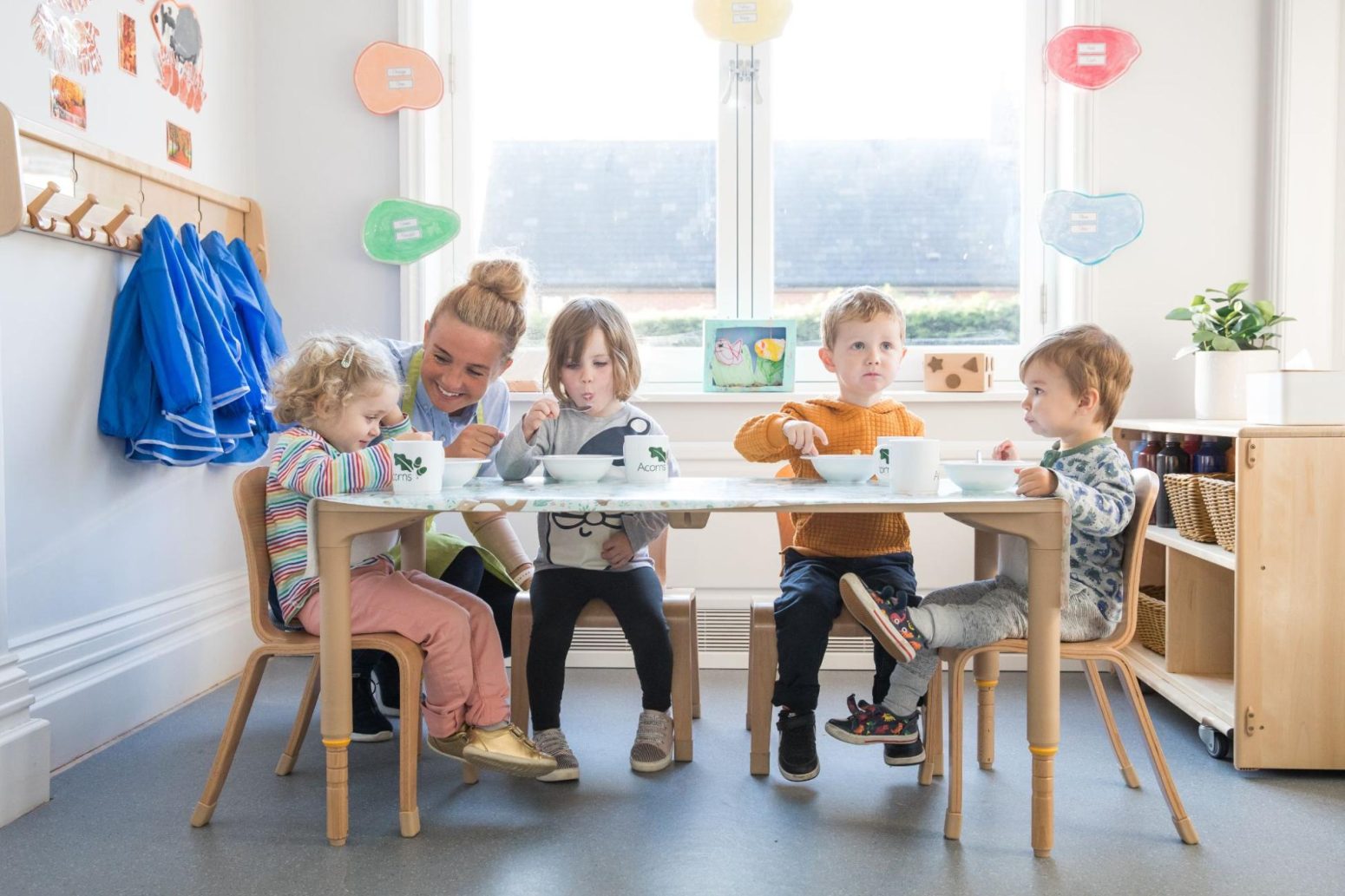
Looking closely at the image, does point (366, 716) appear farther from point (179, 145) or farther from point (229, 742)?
point (179, 145)

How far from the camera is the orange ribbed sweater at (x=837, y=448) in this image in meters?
2.28

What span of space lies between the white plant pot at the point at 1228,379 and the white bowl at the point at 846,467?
4.13 feet

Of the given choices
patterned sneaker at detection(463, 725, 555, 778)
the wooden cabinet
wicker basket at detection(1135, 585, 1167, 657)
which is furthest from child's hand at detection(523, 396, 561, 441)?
wicker basket at detection(1135, 585, 1167, 657)

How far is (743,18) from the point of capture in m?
3.18

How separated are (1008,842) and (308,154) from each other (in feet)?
8.42

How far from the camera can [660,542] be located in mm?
2529

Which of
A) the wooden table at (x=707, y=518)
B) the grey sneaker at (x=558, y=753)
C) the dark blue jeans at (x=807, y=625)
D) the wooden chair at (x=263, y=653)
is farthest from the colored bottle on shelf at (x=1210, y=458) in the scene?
the wooden chair at (x=263, y=653)

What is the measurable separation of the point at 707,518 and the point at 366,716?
1.10 meters

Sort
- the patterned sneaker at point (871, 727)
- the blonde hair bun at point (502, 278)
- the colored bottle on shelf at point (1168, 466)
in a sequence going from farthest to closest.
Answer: the colored bottle on shelf at point (1168, 466)
the blonde hair bun at point (502, 278)
the patterned sneaker at point (871, 727)

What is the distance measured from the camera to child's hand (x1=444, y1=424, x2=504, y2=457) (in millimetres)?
2178

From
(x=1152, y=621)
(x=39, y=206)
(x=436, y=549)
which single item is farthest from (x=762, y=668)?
Answer: (x=39, y=206)

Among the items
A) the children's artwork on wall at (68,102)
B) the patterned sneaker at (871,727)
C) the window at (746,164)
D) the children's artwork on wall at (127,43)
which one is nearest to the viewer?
the patterned sneaker at (871,727)

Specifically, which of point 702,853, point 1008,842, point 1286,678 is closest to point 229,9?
point 702,853

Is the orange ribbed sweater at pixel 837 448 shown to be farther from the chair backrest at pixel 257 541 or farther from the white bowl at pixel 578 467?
the chair backrest at pixel 257 541
